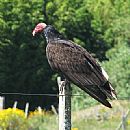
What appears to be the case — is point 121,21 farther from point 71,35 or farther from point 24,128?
point 24,128

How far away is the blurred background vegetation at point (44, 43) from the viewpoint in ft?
96.5

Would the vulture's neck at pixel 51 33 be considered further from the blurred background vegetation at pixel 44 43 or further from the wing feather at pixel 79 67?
the blurred background vegetation at pixel 44 43

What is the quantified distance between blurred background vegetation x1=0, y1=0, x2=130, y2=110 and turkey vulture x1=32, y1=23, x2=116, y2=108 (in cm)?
2149

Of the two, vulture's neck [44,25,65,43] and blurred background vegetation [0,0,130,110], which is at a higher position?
blurred background vegetation [0,0,130,110]

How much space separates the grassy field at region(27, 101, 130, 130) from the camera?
17859 mm

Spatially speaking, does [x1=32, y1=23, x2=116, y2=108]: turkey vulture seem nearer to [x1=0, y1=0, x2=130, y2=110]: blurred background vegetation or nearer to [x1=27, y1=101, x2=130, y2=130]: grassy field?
[x1=27, y1=101, x2=130, y2=130]: grassy field

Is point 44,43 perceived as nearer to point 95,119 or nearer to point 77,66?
point 95,119

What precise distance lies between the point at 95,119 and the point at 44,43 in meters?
13.0

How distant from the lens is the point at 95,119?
831 inches

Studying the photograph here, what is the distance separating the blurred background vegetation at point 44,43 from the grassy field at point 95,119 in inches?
153

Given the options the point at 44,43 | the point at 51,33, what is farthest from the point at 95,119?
the point at 51,33

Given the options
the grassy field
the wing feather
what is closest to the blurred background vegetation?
the grassy field

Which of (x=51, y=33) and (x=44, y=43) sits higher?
(x=44, y=43)

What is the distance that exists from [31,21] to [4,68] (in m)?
3.56
